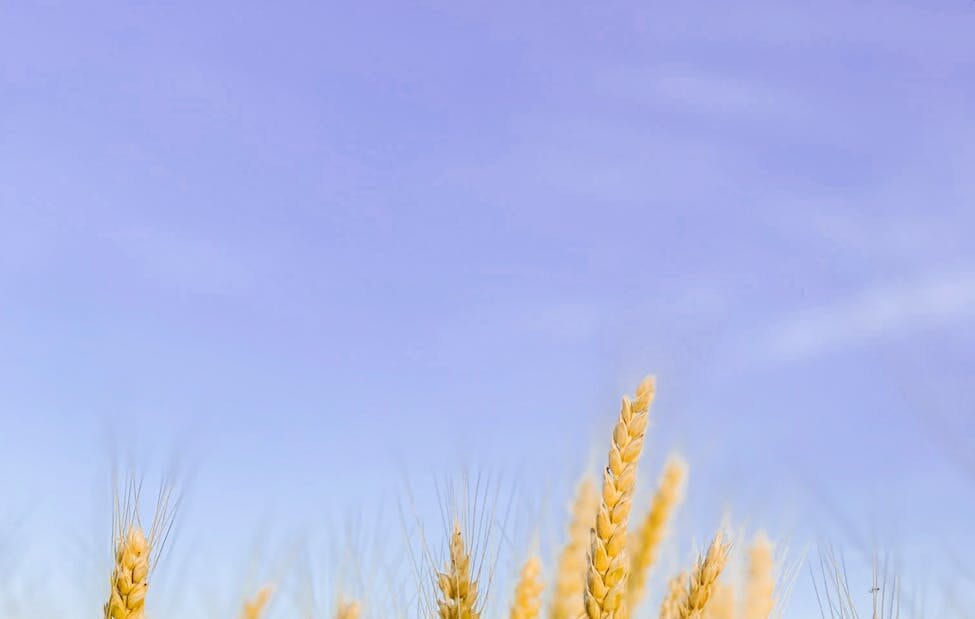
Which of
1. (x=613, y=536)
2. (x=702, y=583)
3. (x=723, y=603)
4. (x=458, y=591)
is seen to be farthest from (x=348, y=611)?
(x=723, y=603)

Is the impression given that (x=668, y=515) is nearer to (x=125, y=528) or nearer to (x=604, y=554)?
(x=604, y=554)

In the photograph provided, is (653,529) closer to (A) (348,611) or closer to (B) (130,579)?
(A) (348,611)

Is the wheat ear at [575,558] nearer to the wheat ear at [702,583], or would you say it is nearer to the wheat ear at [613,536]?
the wheat ear at [702,583]

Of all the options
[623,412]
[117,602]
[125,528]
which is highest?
[623,412]

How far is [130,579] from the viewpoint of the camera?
3961 millimetres

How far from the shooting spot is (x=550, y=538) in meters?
4.51

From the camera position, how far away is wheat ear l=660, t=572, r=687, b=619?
14.0ft

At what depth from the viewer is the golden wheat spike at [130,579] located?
388cm

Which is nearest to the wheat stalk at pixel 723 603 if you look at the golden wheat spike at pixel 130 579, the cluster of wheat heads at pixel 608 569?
the cluster of wheat heads at pixel 608 569

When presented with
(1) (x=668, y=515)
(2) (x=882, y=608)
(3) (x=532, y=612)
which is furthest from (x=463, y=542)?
(2) (x=882, y=608)

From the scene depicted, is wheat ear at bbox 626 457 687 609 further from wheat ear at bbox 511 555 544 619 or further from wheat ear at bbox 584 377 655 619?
wheat ear at bbox 584 377 655 619

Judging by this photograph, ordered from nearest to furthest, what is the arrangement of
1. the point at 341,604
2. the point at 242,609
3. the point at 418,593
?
the point at 341,604
the point at 418,593
the point at 242,609

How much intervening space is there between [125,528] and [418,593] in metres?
1.09

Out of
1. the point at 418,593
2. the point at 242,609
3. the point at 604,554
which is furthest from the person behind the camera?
the point at 242,609
